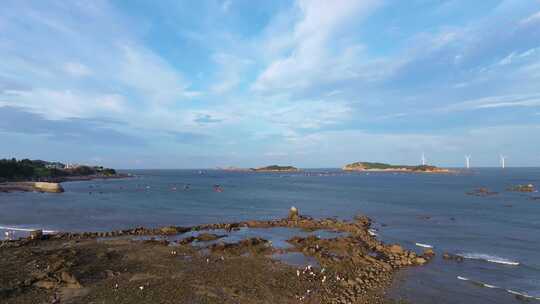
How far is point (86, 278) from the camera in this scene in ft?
66.6

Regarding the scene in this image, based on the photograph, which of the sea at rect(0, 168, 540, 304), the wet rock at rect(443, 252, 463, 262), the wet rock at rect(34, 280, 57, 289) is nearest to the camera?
the wet rock at rect(34, 280, 57, 289)

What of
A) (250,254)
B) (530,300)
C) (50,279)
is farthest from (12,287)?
(530,300)

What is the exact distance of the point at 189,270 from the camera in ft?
73.7

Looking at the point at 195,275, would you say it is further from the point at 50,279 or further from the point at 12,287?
the point at 12,287

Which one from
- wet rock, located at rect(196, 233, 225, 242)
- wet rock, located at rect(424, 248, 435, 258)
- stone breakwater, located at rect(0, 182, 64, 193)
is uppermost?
stone breakwater, located at rect(0, 182, 64, 193)

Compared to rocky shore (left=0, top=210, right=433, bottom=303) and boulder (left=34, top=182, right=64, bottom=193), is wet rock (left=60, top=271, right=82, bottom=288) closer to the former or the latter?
rocky shore (left=0, top=210, right=433, bottom=303)

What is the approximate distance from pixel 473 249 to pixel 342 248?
12.2 meters

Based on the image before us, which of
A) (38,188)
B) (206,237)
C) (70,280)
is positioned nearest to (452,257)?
(206,237)

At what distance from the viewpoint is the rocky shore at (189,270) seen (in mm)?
18031

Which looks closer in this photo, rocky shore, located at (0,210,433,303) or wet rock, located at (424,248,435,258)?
rocky shore, located at (0,210,433,303)

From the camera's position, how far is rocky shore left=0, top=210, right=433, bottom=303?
18031 mm

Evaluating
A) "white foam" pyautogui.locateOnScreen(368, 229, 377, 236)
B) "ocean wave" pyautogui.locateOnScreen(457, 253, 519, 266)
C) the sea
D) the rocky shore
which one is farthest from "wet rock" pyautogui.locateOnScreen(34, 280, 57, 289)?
"ocean wave" pyautogui.locateOnScreen(457, 253, 519, 266)

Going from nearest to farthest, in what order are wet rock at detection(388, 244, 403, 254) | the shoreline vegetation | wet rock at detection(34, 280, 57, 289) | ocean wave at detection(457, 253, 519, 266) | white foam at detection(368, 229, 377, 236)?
wet rock at detection(34, 280, 57, 289) → ocean wave at detection(457, 253, 519, 266) → wet rock at detection(388, 244, 403, 254) → white foam at detection(368, 229, 377, 236) → the shoreline vegetation

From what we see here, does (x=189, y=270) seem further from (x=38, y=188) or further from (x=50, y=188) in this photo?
(x=38, y=188)
